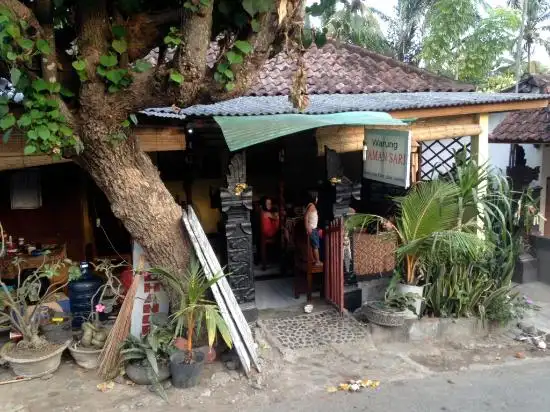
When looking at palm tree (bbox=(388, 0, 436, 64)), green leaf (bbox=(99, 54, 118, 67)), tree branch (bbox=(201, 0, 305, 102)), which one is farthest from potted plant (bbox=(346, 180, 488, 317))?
palm tree (bbox=(388, 0, 436, 64))

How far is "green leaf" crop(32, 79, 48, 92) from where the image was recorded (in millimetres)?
4363

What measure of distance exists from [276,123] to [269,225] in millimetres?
3235

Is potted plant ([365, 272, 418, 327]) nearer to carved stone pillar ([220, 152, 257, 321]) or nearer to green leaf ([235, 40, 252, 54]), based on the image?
carved stone pillar ([220, 152, 257, 321])

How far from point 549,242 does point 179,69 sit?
784 centimetres

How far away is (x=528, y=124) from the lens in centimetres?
1102

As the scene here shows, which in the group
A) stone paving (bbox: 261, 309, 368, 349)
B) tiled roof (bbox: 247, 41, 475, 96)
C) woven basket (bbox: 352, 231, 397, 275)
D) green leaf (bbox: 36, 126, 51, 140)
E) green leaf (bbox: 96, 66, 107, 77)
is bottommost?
A: stone paving (bbox: 261, 309, 368, 349)

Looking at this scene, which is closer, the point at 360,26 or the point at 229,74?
the point at 229,74

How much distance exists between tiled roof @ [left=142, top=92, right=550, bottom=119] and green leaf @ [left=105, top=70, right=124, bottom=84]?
1.35 m

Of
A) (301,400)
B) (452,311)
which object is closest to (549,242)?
(452,311)

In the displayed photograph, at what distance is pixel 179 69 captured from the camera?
4625mm

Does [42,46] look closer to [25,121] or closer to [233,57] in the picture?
[25,121]

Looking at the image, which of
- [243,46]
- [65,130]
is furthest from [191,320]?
[243,46]

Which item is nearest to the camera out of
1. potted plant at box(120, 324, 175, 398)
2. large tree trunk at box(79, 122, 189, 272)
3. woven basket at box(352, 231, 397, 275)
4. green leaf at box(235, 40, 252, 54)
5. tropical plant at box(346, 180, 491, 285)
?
green leaf at box(235, 40, 252, 54)

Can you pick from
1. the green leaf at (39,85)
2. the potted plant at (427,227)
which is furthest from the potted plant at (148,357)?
the potted plant at (427,227)
